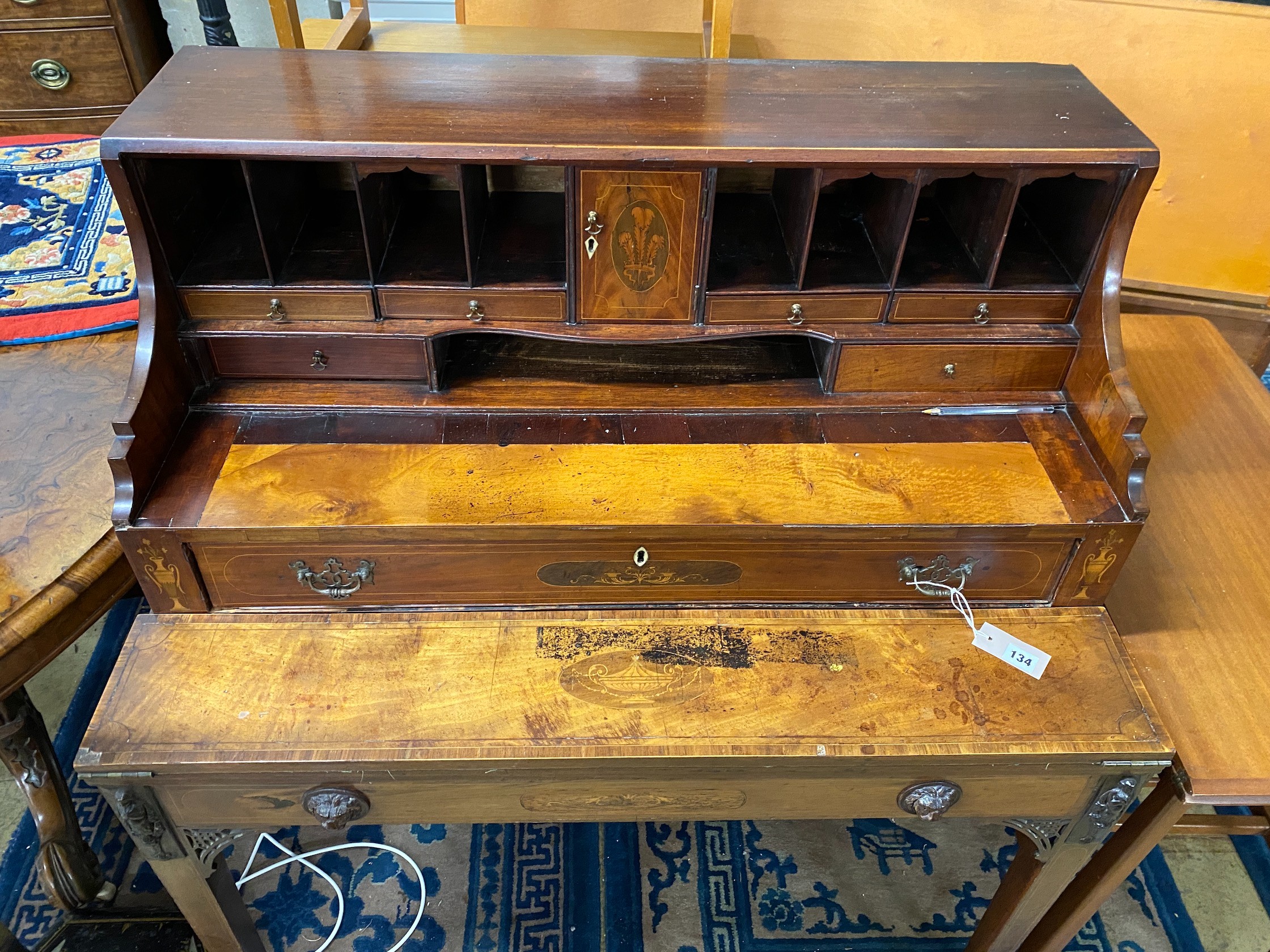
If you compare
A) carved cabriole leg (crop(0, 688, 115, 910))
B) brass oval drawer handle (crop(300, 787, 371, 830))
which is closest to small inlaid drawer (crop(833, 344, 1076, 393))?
brass oval drawer handle (crop(300, 787, 371, 830))

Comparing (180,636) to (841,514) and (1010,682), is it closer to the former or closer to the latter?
(841,514)

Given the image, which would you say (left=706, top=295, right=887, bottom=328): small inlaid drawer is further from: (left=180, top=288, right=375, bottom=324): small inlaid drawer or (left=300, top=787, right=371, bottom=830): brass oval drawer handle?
(left=300, top=787, right=371, bottom=830): brass oval drawer handle

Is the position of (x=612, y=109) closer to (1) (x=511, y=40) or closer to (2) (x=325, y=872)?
(1) (x=511, y=40)

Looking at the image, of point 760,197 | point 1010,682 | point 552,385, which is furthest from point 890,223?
point 1010,682

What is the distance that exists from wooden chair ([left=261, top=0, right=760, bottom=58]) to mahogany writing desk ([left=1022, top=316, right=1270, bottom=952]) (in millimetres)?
1286

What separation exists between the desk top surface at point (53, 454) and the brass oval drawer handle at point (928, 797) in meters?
1.48

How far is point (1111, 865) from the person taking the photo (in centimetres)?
167

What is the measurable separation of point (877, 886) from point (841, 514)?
118cm

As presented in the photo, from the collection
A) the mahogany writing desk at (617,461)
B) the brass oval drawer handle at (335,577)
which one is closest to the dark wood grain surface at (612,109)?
the mahogany writing desk at (617,461)

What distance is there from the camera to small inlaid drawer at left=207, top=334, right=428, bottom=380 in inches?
62.6

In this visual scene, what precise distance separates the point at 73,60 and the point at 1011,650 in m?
3.58

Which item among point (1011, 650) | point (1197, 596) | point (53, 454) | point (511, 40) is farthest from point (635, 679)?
point (511, 40)

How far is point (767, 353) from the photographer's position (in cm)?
179

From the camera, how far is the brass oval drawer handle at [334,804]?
1450mm
